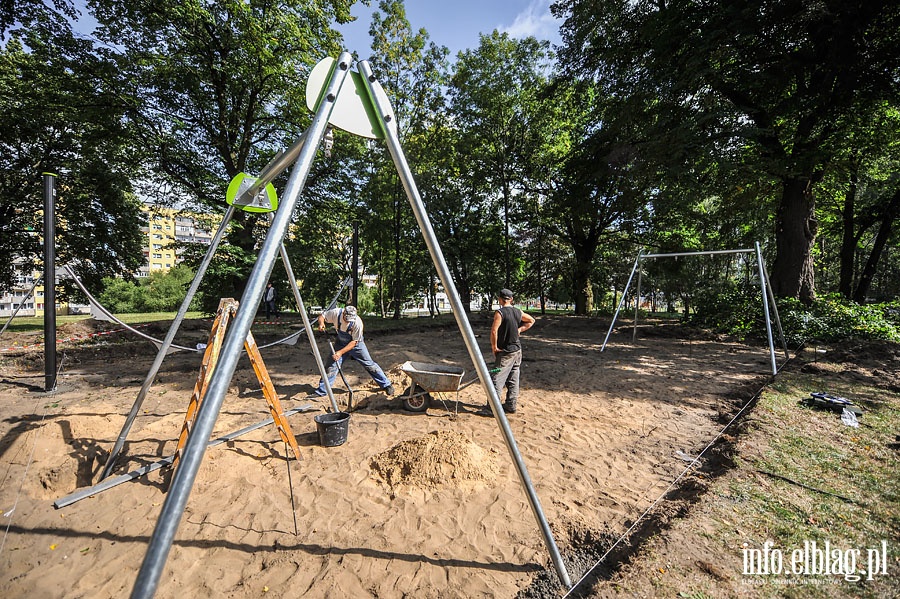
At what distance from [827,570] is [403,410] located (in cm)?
470

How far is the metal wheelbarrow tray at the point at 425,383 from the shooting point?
523cm

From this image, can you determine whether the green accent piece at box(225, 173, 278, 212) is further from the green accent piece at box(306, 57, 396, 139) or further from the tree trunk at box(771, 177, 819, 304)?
the tree trunk at box(771, 177, 819, 304)

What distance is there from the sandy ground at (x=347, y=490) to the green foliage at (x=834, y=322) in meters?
6.62

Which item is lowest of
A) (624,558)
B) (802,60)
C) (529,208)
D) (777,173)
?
(624,558)

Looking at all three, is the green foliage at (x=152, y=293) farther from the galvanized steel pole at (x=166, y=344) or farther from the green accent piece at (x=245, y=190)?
the green accent piece at (x=245, y=190)

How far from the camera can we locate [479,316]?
64.5ft

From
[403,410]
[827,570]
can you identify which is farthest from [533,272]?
[827,570]

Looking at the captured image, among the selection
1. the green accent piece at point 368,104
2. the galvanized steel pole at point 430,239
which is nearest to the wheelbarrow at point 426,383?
the galvanized steel pole at point 430,239

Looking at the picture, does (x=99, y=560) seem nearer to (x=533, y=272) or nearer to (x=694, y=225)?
(x=694, y=225)

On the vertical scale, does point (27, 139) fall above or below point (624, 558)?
above

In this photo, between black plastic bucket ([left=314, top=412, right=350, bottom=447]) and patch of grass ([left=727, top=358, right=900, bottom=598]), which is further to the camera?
black plastic bucket ([left=314, top=412, right=350, bottom=447])

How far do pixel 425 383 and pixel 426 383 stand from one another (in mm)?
17

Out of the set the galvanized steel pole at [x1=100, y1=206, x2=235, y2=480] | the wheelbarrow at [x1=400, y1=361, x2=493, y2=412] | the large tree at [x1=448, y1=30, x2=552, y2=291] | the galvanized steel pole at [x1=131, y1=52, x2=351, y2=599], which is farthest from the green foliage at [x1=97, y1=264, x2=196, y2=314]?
the galvanized steel pole at [x1=131, y1=52, x2=351, y2=599]

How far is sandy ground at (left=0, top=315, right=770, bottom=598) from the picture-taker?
2510 mm
